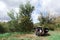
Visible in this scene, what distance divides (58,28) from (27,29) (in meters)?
5.47

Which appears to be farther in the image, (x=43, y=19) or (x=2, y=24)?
(x=43, y=19)

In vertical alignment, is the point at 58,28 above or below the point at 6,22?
below

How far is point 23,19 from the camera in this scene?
1955 cm

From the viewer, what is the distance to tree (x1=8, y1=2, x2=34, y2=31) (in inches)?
777

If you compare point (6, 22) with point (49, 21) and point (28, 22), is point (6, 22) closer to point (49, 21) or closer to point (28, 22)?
point (28, 22)

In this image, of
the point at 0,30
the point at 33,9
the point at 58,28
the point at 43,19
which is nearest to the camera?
the point at 0,30

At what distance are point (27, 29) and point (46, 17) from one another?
240 inches

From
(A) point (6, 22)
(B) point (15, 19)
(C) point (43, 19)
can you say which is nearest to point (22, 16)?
(B) point (15, 19)

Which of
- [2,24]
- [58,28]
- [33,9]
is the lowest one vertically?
[58,28]

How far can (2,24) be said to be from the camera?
19.9m

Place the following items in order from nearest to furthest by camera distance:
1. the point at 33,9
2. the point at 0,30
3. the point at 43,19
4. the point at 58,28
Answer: the point at 0,30
the point at 33,9
the point at 58,28
the point at 43,19

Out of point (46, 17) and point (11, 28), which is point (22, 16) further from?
point (46, 17)

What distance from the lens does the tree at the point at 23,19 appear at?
19748 millimetres

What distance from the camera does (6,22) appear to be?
2061 centimetres
